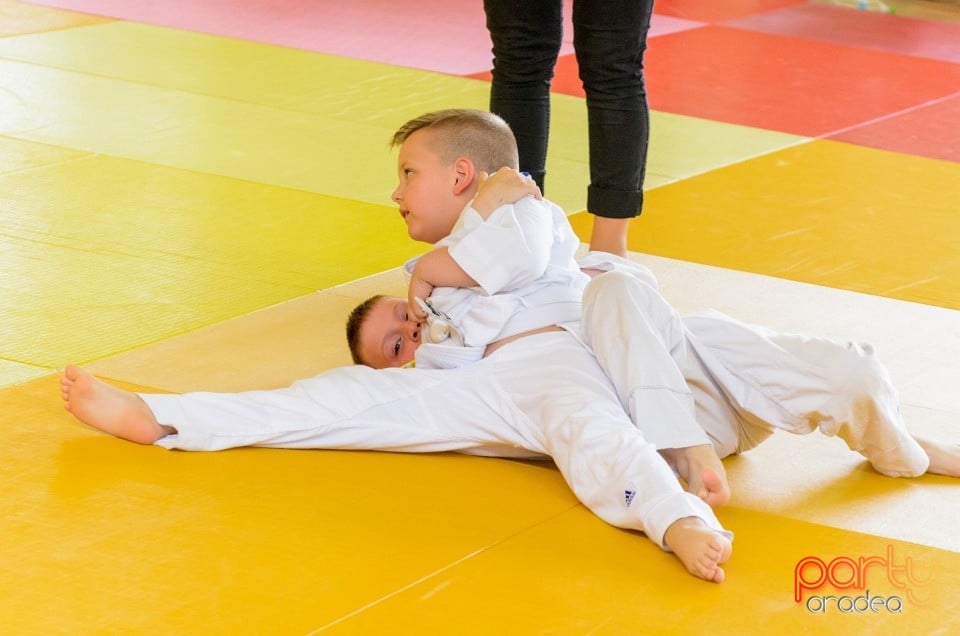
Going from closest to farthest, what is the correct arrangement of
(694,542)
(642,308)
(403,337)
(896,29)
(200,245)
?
(694,542), (642,308), (403,337), (200,245), (896,29)

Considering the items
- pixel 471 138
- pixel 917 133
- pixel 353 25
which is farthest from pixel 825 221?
pixel 353 25

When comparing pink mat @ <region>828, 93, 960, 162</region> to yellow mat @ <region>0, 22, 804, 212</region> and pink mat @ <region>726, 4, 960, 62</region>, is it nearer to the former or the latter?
yellow mat @ <region>0, 22, 804, 212</region>

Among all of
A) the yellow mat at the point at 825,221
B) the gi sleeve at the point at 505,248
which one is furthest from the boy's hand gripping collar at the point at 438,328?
the yellow mat at the point at 825,221

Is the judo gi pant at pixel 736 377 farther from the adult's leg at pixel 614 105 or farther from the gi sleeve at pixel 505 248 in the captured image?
the adult's leg at pixel 614 105

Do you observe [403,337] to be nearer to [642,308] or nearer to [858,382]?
[642,308]

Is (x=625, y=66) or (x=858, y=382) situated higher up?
(x=625, y=66)

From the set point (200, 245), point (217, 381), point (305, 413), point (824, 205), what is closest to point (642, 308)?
point (305, 413)

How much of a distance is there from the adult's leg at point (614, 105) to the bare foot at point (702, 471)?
114 cm

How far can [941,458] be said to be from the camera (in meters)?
2.64

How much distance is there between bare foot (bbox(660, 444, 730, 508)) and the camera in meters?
2.33

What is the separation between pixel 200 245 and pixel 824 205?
2.01 m

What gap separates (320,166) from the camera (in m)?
4.75

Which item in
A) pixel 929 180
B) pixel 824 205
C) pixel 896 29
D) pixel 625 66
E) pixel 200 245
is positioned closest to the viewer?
pixel 625 66

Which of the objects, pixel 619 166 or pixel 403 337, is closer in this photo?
pixel 403 337
